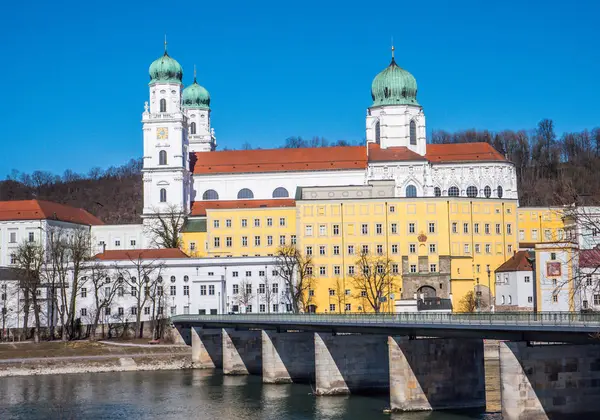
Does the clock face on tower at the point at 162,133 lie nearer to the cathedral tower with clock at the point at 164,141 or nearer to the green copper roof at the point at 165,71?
the cathedral tower with clock at the point at 164,141

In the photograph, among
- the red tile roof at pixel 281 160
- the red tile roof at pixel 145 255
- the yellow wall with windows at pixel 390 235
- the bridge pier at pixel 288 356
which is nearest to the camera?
the bridge pier at pixel 288 356

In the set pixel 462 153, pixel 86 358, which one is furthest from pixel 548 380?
pixel 462 153

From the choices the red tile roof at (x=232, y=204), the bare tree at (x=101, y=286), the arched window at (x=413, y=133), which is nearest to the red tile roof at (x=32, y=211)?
the red tile roof at (x=232, y=204)

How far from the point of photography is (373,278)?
3962 inches

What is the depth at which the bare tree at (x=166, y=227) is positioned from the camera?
11600 cm

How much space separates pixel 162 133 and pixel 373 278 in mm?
36604

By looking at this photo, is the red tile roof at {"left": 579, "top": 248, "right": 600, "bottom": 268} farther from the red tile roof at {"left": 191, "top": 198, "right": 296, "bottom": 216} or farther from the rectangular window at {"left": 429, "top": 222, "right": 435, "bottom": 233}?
the red tile roof at {"left": 191, "top": 198, "right": 296, "bottom": 216}

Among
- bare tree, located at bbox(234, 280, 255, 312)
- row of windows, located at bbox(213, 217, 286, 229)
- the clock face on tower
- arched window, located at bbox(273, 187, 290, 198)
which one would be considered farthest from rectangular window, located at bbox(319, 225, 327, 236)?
the clock face on tower

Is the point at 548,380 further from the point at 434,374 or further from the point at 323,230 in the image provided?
the point at 323,230

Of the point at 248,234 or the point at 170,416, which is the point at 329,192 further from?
the point at 170,416

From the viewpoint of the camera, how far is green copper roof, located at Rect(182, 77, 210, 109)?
159 metres

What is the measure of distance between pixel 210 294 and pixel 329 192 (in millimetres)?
19956

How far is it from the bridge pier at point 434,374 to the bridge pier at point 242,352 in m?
26.4

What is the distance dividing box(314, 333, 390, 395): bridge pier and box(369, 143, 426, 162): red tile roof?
61.4 metres
